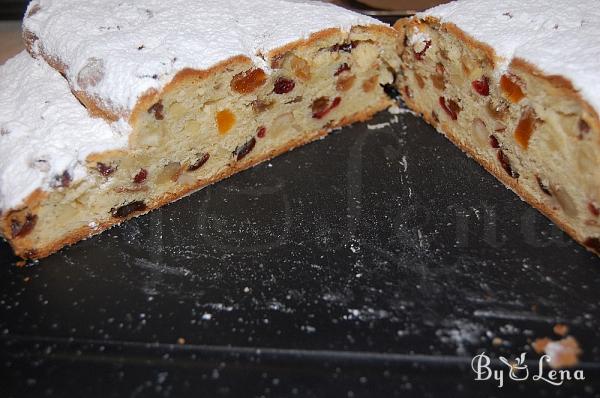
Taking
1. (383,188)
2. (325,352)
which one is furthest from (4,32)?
(325,352)

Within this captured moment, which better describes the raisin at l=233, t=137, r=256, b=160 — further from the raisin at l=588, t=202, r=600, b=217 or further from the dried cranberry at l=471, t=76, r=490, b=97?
the raisin at l=588, t=202, r=600, b=217

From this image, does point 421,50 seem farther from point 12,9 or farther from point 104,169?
point 12,9

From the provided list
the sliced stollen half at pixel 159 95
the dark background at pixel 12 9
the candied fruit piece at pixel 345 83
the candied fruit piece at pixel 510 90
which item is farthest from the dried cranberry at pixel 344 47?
the dark background at pixel 12 9

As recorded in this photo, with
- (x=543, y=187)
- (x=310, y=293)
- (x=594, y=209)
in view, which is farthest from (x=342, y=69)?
(x=594, y=209)

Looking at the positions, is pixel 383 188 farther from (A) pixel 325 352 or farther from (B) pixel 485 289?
(A) pixel 325 352

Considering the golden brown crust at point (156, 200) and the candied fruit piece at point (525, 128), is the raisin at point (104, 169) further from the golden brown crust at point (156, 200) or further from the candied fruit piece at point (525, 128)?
the candied fruit piece at point (525, 128)
